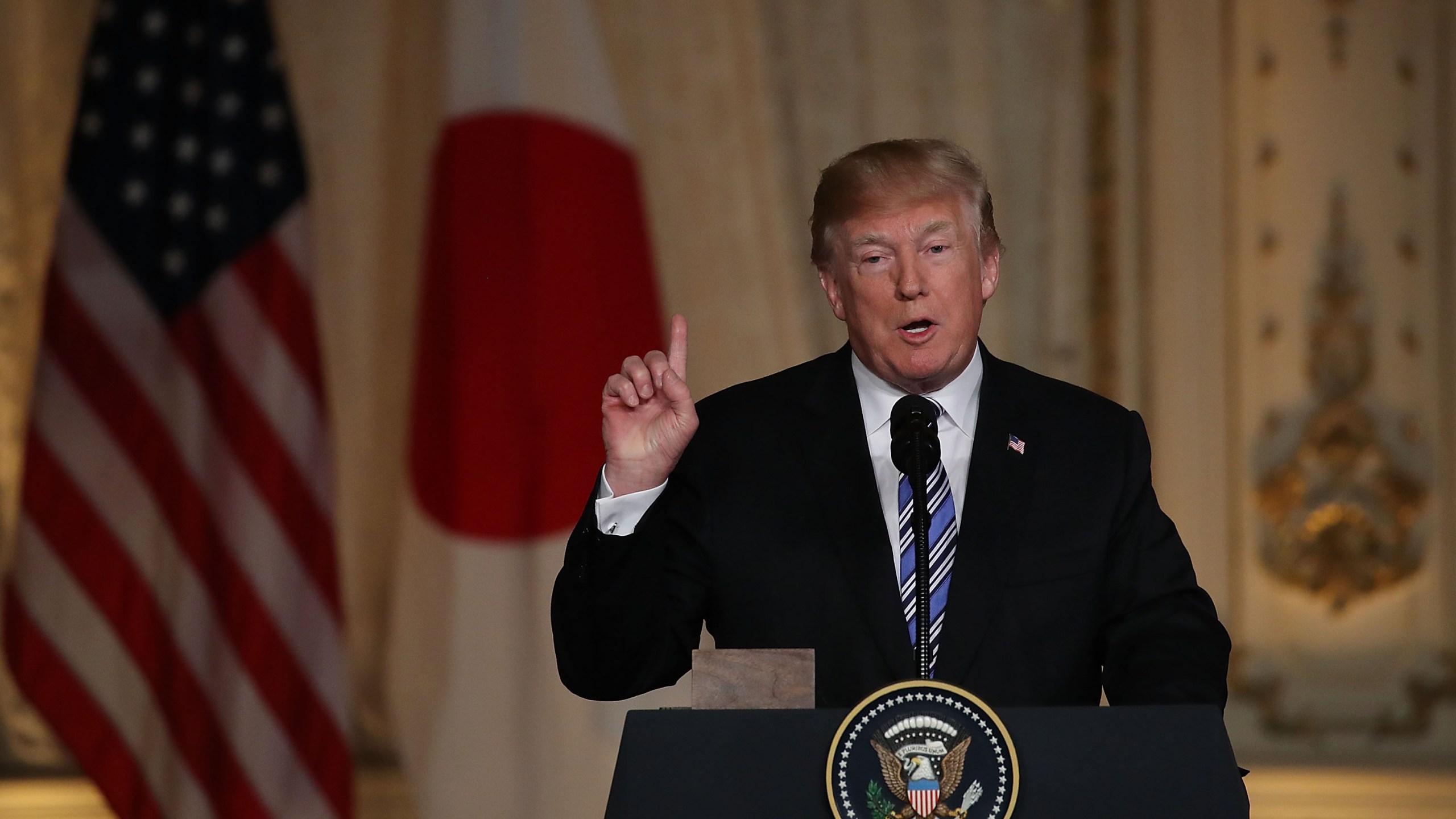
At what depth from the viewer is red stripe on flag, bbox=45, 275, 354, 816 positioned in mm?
4027

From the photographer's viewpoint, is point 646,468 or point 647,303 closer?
point 646,468

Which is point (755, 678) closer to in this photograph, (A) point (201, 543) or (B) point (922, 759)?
(B) point (922, 759)

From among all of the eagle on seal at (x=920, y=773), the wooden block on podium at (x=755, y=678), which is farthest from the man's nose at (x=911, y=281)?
the eagle on seal at (x=920, y=773)

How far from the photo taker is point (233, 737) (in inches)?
158

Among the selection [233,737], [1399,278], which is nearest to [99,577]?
[233,737]

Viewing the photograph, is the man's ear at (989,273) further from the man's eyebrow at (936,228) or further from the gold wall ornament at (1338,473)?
the gold wall ornament at (1338,473)

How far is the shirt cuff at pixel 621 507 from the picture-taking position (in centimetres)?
187

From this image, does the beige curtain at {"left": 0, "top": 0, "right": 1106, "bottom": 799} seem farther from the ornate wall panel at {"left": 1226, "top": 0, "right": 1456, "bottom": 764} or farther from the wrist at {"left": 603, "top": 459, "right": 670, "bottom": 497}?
the wrist at {"left": 603, "top": 459, "right": 670, "bottom": 497}

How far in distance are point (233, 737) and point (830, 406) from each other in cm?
250

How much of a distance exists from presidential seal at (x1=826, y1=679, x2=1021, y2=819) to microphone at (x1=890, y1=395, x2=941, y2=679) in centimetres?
17

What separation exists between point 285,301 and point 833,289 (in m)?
2.41

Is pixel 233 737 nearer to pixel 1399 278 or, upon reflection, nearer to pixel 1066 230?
pixel 1066 230

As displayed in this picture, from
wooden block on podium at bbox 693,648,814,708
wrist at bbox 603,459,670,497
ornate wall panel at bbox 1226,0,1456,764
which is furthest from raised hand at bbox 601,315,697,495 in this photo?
ornate wall panel at bbox 1226,0,1456,764

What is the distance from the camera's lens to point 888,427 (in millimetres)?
2174
